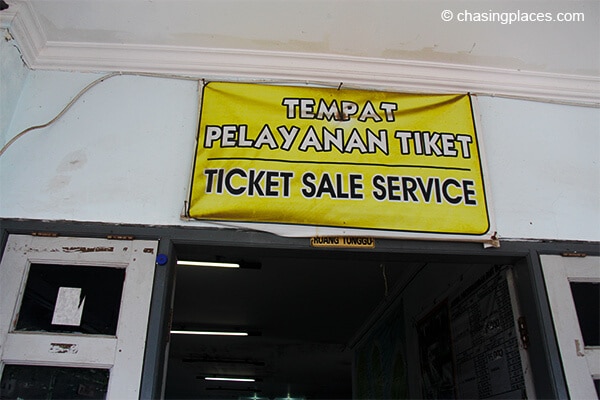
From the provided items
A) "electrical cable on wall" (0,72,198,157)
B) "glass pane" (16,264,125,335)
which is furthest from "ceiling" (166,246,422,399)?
"electrical cable on wall" (0,72,198,157)

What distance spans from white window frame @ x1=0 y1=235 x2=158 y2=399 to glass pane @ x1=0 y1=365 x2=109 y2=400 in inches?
1.1

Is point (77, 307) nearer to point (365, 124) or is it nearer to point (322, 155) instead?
point (322, 155)

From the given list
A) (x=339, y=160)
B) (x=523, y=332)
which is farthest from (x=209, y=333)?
(x=523, y=332)

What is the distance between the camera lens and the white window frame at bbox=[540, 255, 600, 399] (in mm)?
2078

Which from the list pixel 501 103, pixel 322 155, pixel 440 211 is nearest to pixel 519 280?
pixel 440 211

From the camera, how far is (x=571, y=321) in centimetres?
219

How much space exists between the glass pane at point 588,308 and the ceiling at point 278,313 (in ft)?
3.11

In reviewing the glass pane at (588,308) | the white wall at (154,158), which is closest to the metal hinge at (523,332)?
the glass pane at (588,308)

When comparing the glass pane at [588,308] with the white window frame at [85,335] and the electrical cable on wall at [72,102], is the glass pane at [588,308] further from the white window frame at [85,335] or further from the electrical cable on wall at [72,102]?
the electrical cable on wall at [72,102]

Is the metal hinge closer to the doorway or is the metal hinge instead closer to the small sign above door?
the doorway

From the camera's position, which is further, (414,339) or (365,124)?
(414,339)

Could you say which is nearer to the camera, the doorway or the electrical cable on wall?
the electrical cable on wall

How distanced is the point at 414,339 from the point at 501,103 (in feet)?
7.30

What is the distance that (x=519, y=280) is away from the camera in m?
2.39
